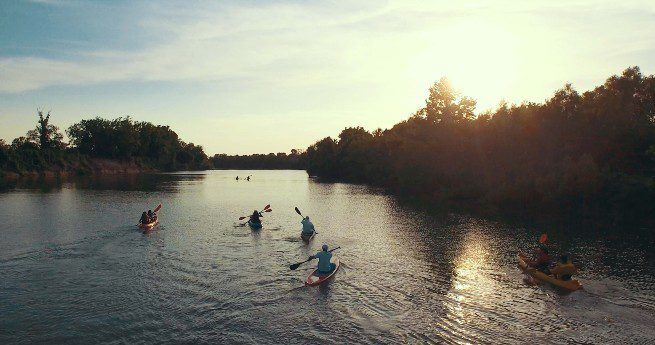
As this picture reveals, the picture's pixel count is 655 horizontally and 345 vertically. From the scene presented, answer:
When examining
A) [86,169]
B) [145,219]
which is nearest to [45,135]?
[86,169]

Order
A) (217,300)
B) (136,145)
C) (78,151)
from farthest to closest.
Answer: (136,145) < (78,151) < (217,300)

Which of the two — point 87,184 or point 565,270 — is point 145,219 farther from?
point 87,184

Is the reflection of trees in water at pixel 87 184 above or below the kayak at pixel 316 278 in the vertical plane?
above

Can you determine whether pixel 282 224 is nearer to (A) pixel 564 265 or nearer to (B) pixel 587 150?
Answer: (A) pixel 564 265

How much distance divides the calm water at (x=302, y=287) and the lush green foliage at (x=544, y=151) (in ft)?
42.0

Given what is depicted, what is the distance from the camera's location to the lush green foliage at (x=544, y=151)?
51.1m

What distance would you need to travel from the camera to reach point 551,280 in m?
23.7

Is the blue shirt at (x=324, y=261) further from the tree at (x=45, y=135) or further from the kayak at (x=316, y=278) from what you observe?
the tree at (x=45, y=135)

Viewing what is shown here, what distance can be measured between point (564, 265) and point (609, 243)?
15.4 meters

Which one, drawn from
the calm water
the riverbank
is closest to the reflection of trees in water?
the riverbank

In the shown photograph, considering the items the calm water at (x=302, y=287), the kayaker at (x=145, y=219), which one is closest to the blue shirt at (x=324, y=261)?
the calm water at (x=302, y=287)

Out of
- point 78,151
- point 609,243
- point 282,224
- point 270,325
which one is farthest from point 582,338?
point 78,151

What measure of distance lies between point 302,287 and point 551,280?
45.1 ft

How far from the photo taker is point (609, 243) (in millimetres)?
34812
